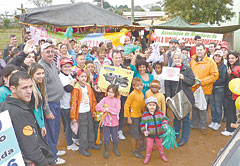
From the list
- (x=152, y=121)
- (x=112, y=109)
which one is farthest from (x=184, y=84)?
(x=112, y=109)

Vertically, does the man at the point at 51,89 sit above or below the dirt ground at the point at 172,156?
above

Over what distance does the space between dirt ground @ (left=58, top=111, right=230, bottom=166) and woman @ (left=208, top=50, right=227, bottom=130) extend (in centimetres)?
62

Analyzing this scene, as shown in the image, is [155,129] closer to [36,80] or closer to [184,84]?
[184,84]

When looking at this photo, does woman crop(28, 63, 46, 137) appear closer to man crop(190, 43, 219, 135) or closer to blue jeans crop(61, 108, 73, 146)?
blue jeans crop(61, 108, 73, 146)

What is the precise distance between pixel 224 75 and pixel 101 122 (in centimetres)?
317

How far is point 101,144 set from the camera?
4777 millimetres

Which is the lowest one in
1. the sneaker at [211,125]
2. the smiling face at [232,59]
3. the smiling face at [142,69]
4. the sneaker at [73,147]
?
the sneaker at [211,125]

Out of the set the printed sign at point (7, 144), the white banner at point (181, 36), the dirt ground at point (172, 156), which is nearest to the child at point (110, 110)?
the dirt ground at point (172, 156)

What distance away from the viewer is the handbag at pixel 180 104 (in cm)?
441

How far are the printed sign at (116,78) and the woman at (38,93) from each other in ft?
4.48

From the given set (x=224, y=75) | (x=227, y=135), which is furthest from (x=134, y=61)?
(x=227, y=135)

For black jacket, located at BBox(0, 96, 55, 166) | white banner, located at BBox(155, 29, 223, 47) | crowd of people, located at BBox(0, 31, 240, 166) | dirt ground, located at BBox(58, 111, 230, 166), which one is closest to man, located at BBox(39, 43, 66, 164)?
crowd of people, located at BBox(0, 31, 240, 166)

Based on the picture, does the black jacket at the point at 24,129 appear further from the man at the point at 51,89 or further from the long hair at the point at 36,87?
the man at the point at 51,89

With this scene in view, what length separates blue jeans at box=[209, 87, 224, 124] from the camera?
533cm
